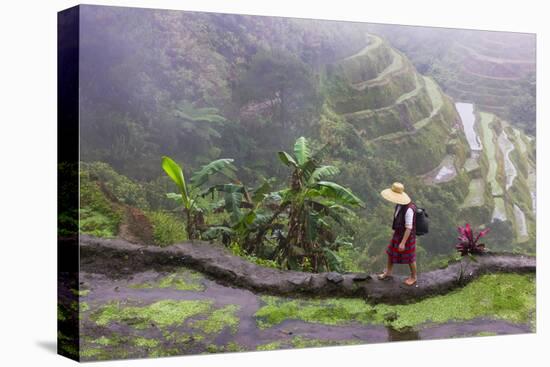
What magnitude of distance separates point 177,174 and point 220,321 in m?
1.75

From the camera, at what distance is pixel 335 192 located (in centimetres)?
1190

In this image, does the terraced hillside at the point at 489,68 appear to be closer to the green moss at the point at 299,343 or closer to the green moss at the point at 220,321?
the green moss at the point at 299,343

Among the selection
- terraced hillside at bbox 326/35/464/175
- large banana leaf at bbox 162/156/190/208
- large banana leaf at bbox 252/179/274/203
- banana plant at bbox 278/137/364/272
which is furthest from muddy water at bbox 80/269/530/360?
terraced hillside at bbox 326/35/464/175

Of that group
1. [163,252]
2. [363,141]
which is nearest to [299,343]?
[163,252]

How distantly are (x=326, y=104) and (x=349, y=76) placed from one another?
0.50 metres

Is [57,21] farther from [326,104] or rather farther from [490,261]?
[490,261]

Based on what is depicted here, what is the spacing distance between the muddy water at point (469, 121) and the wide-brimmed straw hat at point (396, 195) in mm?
1441

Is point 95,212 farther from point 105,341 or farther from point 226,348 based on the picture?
point 226,348

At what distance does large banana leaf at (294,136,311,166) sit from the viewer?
470 inches

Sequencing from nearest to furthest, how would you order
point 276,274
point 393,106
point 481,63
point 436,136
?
1. point 276,274
2. point 393,106
3. point 436,136
4. point 481,63

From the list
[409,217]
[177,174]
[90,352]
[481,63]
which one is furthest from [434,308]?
[90,352]

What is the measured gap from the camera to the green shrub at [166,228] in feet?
36.7

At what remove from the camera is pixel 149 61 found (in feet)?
36.7

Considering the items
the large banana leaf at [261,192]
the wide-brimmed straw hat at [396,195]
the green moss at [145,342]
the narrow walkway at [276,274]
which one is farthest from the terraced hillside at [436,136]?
the green moss at [145,342]
